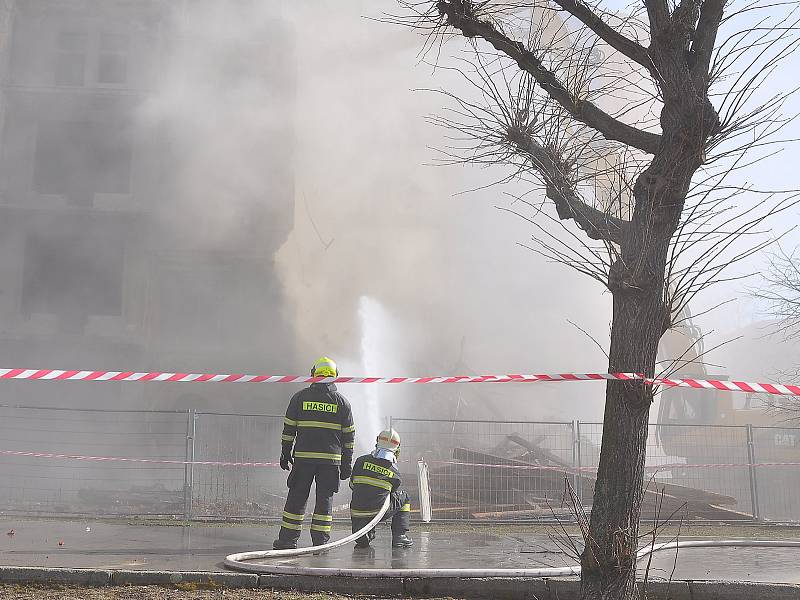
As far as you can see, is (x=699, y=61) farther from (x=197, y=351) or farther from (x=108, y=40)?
(x=108, y=40)

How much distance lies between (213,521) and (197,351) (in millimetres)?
10571

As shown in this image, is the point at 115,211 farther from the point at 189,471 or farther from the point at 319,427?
the point at 319,427

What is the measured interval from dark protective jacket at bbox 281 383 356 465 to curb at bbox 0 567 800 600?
155 cm

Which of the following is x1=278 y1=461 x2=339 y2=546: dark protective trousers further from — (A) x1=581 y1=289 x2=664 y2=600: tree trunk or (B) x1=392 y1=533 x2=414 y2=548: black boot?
(A) x1=581 y1=289 x2=664 y2=600: tree trunk

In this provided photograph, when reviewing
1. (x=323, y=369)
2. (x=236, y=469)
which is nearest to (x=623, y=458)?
(x=323, y=369)

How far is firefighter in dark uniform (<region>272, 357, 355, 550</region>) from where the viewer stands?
5824mm

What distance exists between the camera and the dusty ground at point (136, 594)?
3875 mm

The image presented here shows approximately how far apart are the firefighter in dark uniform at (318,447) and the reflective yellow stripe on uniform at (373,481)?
0.75 ft

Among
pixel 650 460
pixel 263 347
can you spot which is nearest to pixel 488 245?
pixel 263 347

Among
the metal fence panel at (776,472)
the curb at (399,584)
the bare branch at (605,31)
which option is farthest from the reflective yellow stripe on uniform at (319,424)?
the metal fence panel at (776,472)

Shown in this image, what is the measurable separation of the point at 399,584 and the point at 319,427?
1.75 m

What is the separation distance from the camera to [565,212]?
12.0 feet

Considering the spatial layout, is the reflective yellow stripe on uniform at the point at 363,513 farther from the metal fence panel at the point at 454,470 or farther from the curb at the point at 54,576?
the metal fence panel at the point at 454,470

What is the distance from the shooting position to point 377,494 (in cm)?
606
